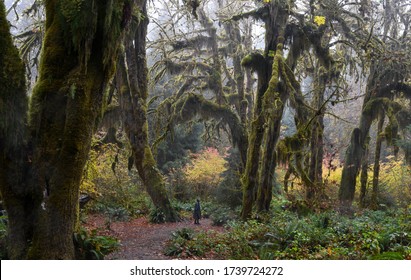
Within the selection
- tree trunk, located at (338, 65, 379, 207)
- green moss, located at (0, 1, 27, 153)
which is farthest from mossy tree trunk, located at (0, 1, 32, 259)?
tree trunk, located at (338, 65, 379, 207)

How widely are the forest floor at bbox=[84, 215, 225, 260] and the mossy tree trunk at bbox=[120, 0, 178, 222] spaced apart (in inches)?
59.2

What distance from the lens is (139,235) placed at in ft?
38.1

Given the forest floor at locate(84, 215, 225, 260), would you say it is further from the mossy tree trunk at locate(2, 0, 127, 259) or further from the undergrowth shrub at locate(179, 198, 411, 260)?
the mossy tree trunk at locate(2, 0, 127, 259)

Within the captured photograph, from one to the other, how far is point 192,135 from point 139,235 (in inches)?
574

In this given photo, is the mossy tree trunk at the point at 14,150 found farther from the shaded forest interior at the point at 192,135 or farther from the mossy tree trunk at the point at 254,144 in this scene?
the mossy tree trunk at the point at 254,144

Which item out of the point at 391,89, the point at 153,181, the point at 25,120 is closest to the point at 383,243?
the point at 25,120

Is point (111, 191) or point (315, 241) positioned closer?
point (315, 241)

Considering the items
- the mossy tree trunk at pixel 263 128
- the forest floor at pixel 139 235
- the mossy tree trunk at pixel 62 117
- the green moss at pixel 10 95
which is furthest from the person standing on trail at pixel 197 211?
the green moss at pixel 10 95

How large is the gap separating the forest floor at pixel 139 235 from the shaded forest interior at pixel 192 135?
29cm

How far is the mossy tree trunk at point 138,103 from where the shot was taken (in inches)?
513

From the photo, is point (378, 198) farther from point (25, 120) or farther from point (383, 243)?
point (25, 120)

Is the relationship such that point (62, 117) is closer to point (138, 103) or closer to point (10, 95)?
point (10, 95)

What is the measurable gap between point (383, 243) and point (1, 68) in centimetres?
738

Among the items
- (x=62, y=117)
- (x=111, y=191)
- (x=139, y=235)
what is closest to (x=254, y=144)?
(x=139, y=235)
